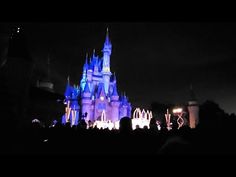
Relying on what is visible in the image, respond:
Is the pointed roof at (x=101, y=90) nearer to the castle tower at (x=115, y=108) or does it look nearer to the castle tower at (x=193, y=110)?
the castle tower at (x=115, y=108)

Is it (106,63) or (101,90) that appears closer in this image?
(101,90)

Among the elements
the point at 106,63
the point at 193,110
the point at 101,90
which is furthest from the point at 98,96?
the point at 193,110

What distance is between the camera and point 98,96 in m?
61.2

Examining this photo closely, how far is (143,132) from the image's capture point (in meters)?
8.44

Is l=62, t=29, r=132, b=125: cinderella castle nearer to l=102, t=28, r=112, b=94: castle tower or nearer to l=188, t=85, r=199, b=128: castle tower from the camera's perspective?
l=102, t=28, r=112, b=94: castle tower

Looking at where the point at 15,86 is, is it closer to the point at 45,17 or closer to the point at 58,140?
the point at 58,140

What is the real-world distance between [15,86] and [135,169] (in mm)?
11966

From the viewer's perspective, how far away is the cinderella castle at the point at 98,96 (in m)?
60.0

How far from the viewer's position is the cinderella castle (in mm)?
60031

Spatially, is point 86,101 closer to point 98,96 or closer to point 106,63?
point 98,96

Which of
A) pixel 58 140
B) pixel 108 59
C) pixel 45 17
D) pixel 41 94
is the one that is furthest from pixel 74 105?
pixel 45 17

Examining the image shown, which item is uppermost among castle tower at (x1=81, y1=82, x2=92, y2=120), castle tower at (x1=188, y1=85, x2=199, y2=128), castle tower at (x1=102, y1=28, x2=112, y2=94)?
castle tower at (x1=102, y1=28, x2=112, y2=94)

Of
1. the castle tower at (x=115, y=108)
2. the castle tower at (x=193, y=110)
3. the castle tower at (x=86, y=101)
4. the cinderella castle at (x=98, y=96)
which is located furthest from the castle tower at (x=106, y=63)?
the castle tower at (x=193, y=110)

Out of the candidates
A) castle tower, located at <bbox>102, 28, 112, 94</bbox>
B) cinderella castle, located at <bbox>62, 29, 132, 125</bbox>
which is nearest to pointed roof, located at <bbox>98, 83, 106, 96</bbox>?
cinderella castle, located at <bbox>62, 29, 132, 125</bbox>
